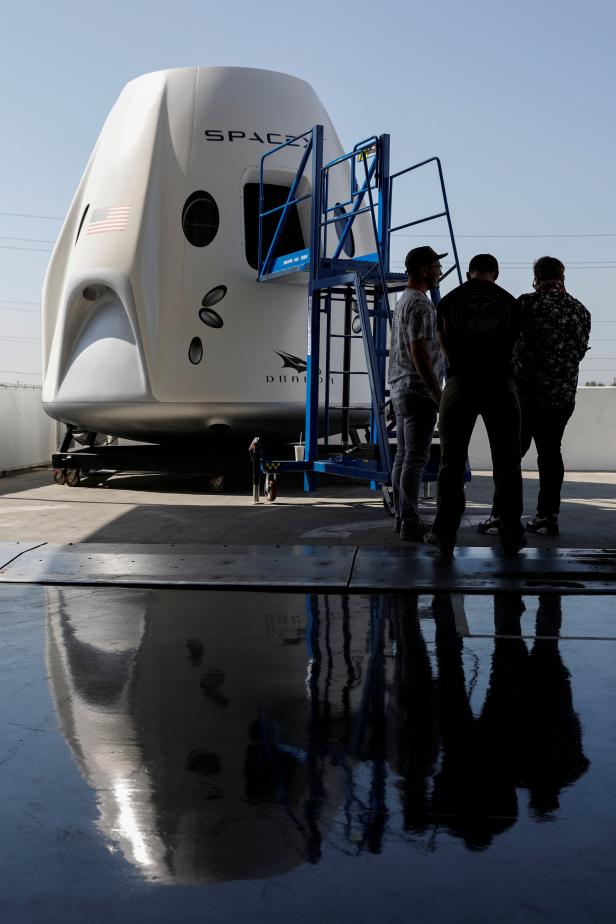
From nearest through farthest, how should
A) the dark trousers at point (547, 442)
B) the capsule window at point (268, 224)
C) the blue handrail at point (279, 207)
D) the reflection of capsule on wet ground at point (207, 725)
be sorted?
the reflection of capsule on wet ground at point (207, 725) → the dark trousers at point (547, 442) → the blue handrail at point (279, 207) → the capsule window at point (268, 224)

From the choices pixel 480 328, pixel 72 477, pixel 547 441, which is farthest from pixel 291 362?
pixel 480 328

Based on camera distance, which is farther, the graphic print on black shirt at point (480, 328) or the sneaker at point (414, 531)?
the sneaker at point (414, 531)

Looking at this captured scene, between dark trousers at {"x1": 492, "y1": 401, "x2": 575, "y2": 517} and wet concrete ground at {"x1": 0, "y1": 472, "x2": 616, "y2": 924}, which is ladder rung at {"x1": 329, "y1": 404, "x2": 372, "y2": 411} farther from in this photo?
wet concrete ground at {"x1": 0, "y1": 472, "x2": 616, "y2": 924}

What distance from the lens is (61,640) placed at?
5.27 m

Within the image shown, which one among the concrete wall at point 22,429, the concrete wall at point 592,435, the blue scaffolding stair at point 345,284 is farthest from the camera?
the concrete wall at point 592,435

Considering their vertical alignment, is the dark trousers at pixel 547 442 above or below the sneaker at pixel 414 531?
above

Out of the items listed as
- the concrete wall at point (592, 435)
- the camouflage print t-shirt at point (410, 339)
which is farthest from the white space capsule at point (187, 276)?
the concrete wall at point (592, 435)

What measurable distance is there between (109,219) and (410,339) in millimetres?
7051

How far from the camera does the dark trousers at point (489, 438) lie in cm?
748

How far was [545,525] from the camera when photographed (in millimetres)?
8961

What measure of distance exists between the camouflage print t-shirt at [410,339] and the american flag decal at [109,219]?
20.9ft

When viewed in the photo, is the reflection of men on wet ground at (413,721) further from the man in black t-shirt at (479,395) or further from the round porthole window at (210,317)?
the round porthole window at (210,317)

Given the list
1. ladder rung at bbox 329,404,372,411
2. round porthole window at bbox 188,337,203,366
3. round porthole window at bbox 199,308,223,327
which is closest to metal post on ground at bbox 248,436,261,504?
ladder rung at bbox 329,404,372,411

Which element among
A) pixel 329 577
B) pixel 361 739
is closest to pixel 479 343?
pixel 329 577
